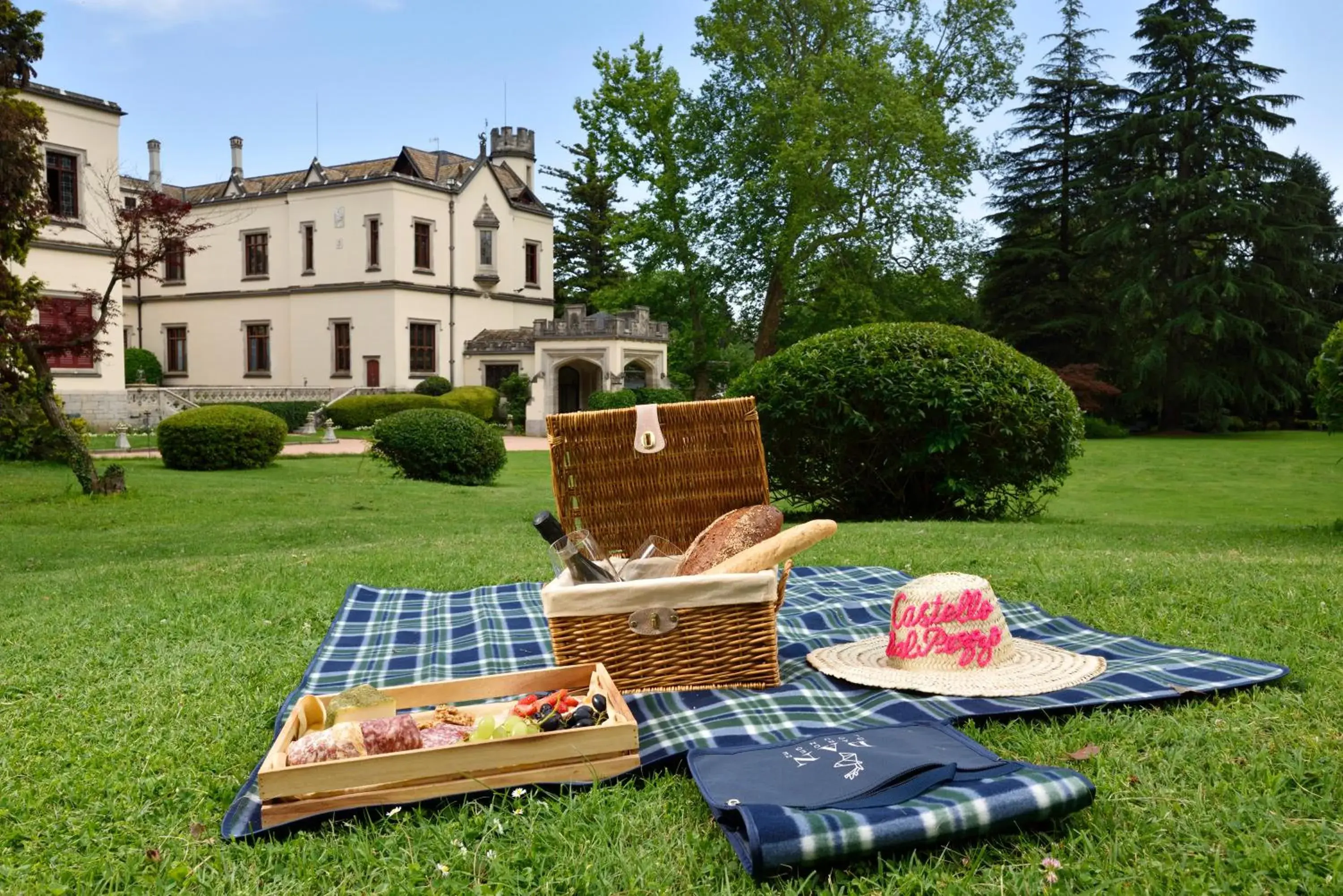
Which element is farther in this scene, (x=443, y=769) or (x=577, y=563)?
(x=577, y=563)

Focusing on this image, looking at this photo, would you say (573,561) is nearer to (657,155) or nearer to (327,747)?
(327,747)

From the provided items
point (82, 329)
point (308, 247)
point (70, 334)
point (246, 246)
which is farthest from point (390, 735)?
point (246, 246)

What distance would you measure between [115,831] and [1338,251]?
146 ft

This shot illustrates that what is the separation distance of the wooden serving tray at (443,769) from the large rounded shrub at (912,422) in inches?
287

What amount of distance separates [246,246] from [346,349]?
252 inches

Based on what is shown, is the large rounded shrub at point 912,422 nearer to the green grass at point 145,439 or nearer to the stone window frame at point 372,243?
the green grass at point 145,439

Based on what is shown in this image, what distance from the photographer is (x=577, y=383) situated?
40156 mm

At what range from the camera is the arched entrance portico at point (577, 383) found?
3881 cm

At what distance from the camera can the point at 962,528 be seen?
915cm

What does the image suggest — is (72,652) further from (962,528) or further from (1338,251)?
(1338,251)

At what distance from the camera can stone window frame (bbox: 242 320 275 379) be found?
4097 cm

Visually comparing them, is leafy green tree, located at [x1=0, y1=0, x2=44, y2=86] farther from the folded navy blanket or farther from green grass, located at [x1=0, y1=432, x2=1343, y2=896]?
the folded navy blanket

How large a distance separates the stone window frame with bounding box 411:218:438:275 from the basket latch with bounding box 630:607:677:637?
37.4 metres

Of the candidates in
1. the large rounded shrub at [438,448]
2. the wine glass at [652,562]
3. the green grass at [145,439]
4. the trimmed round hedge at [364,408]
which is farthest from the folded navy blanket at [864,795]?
the trimmed round hedge at [364,408]
